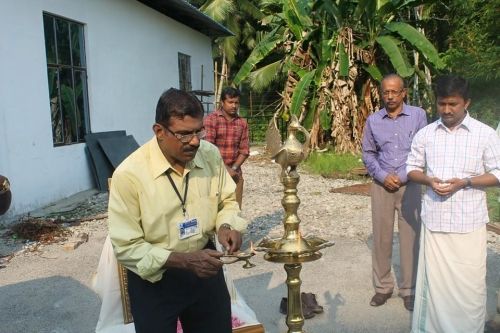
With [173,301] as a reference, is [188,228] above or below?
above

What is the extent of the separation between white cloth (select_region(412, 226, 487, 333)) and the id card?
5.56 ft

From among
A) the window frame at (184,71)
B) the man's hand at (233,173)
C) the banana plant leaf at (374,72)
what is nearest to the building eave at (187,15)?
the window frame at (184,71)

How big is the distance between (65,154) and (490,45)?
9606 millimetres

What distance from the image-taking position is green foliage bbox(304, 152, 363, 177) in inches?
425

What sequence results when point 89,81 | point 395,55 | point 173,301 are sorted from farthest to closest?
point 395,55 → point 89,81 → point 173,301

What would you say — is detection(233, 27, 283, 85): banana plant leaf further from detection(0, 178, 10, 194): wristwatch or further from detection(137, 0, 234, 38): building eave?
detection(0, 178, 10, 194): wristwatch

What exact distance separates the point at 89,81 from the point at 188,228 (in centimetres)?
798

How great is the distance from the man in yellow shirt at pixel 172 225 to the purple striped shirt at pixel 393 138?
2010mm

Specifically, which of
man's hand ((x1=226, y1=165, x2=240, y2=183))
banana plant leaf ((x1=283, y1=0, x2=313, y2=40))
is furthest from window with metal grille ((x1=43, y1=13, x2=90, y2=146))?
banana plant leaf ((x1=283, y1=0, x2=313, y2=40))

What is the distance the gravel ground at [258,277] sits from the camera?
3799 mm

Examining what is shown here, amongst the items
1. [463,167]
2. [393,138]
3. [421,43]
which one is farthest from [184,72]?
[463,167]

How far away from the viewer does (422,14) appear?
14.4 m

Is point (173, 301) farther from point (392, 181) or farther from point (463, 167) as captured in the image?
point (392, 181)

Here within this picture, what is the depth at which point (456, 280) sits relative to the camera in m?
2.96
